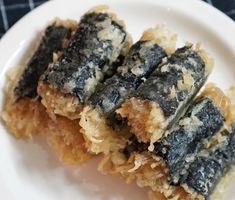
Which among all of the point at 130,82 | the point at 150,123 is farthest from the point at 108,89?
the point at 150,123

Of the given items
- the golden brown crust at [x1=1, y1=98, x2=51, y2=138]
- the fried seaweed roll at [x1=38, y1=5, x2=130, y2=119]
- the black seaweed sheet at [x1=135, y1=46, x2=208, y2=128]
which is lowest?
the golden brown crust at [x1=1, y1=98, x2=51, y2=138]

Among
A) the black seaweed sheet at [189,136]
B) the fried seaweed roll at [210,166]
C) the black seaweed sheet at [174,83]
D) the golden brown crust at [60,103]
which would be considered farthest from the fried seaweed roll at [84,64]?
the fried seaweed roll at [210,166]

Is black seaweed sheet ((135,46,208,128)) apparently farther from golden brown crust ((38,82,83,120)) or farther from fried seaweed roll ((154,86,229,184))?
golden brown crust ((38,82,83,120))

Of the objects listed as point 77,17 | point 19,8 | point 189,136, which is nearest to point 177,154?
point 189,136

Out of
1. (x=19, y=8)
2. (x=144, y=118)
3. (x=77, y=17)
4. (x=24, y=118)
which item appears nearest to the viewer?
(x=144, y=118)

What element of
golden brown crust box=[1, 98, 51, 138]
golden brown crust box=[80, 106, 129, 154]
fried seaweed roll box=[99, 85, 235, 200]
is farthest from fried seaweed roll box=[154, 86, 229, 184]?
golden brown crust box=[1, 98, 51, 138]

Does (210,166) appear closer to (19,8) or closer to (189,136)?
(189,136)

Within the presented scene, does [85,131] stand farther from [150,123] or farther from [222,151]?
[222,151]

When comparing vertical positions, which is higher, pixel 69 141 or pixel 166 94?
pixel 166 94
